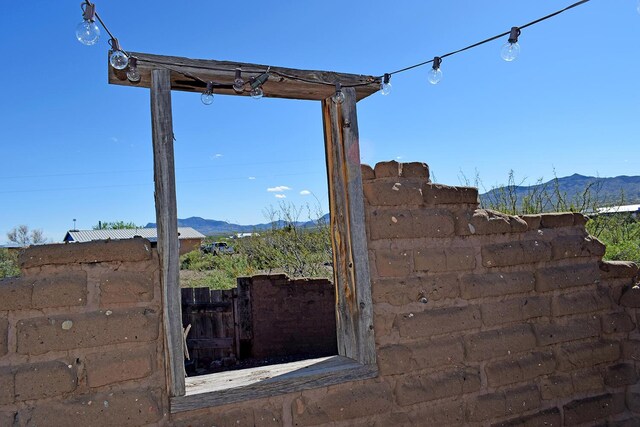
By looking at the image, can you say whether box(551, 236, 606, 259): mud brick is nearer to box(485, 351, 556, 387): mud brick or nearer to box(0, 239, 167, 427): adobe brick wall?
box(485, 351, 556, 387): mud brick

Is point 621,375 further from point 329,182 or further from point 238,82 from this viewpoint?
point 238,82

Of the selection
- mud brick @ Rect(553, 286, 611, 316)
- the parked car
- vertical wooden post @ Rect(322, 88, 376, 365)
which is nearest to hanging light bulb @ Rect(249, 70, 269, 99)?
vertical wooden post @ Rect(322, 88, 376, 365)

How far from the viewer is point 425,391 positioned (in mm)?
3014

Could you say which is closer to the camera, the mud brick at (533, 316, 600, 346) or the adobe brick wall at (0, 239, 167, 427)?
the adobe brick wall at (0, 239, 167, 427)

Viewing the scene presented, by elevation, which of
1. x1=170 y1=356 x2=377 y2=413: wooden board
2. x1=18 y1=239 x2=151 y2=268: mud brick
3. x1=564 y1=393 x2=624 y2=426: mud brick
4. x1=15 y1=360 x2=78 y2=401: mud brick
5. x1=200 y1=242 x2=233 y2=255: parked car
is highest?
x1=200 y1=242 x2=233 y2=255: parked car

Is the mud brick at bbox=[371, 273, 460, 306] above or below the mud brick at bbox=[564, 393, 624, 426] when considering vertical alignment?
above

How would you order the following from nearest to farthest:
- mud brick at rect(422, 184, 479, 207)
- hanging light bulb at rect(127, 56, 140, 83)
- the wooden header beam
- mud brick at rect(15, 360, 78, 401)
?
mud brick at rect(15, 360, 78, 401) → hanging light bulb at rect(127, 56, 140, 83) → the wooden header beam → mud brick at rect(422, 184, 479, 207)

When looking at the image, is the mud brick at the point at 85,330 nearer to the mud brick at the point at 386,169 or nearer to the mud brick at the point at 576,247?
the mud brick at the point at 386,169

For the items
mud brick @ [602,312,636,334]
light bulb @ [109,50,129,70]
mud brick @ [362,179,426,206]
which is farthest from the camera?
mud brick @ [602,312,636,334]

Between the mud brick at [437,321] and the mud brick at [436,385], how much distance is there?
244 millimetres

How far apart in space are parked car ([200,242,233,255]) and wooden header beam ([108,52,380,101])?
1325 centimetres

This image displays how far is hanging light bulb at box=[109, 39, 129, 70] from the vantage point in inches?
94.2

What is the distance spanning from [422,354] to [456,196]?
0.98 meters

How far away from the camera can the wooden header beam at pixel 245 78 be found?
103 inches
